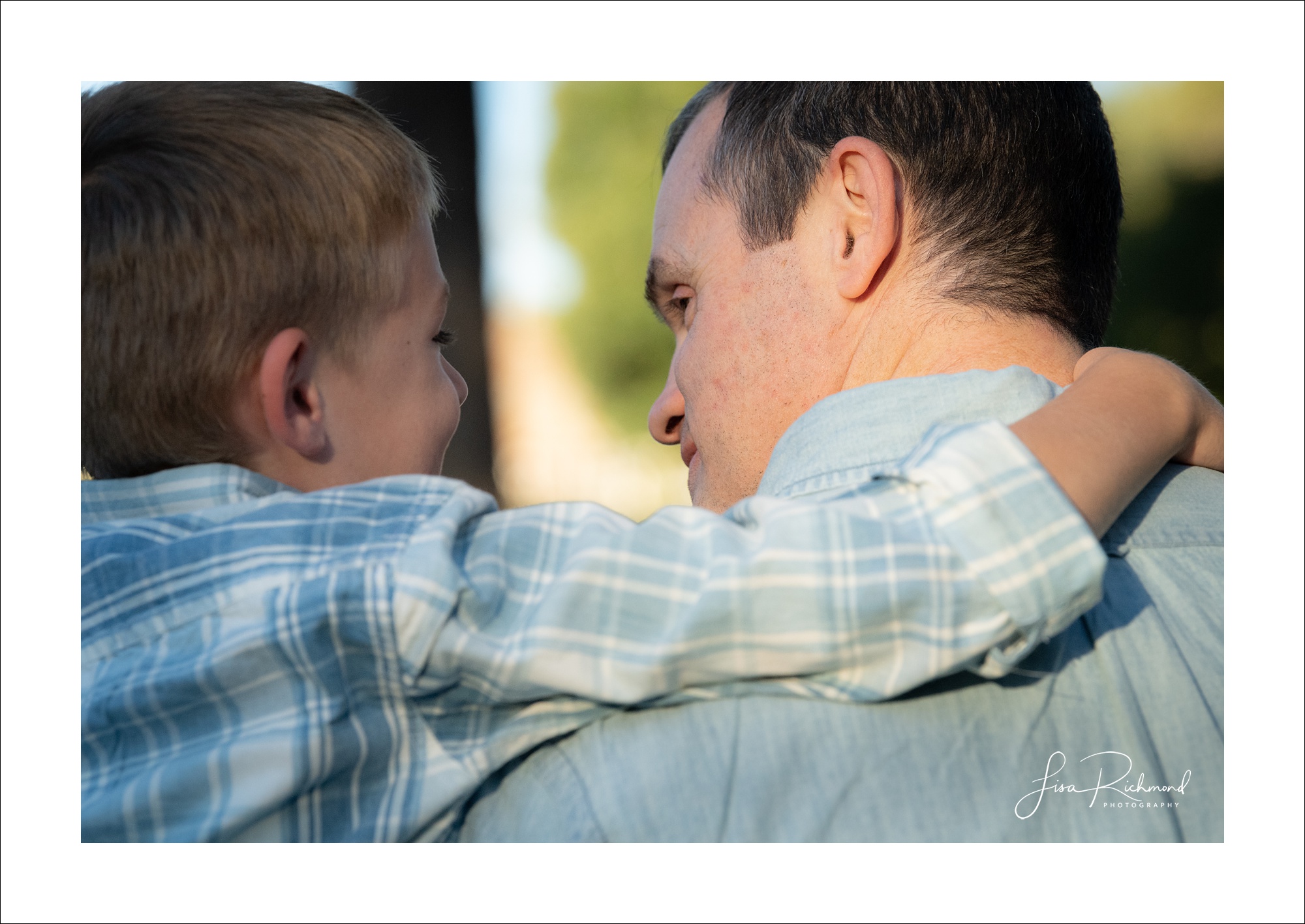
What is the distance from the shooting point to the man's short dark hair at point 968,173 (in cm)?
162

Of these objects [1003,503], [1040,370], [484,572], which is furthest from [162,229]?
[1040,370]

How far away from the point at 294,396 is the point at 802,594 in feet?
2.90

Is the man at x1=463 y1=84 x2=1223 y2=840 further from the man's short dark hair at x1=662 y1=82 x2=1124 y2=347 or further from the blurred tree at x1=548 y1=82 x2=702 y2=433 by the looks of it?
the blurred tree at x1=548 y1=82 x2=702 y2=433

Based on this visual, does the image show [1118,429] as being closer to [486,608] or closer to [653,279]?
[486,608]

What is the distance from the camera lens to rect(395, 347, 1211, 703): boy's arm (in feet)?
3.35

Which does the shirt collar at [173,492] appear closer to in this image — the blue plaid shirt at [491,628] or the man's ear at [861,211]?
the blue plaid shirt at [491,628]

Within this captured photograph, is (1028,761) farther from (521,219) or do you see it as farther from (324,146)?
(521,219)

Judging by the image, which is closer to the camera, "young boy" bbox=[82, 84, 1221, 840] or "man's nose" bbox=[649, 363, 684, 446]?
"young boy" bbox=[82, 84, 1221, 840]

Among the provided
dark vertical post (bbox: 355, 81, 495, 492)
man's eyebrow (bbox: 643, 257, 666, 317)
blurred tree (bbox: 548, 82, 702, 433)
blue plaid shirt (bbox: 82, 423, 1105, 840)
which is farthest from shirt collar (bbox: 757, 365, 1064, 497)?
blurred tree (bbox: 548, 82, 702, 433)

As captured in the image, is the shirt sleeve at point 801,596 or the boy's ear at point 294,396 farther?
the boy's ear at point 294,396

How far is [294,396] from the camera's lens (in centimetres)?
153

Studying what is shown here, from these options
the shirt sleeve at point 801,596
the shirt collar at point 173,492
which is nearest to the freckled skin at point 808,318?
the shirt sleeve at point 801,596

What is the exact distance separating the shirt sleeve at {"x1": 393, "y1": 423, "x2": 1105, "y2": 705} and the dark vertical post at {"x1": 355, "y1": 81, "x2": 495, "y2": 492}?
1973 millimetres

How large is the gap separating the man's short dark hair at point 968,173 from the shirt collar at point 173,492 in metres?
0.89
